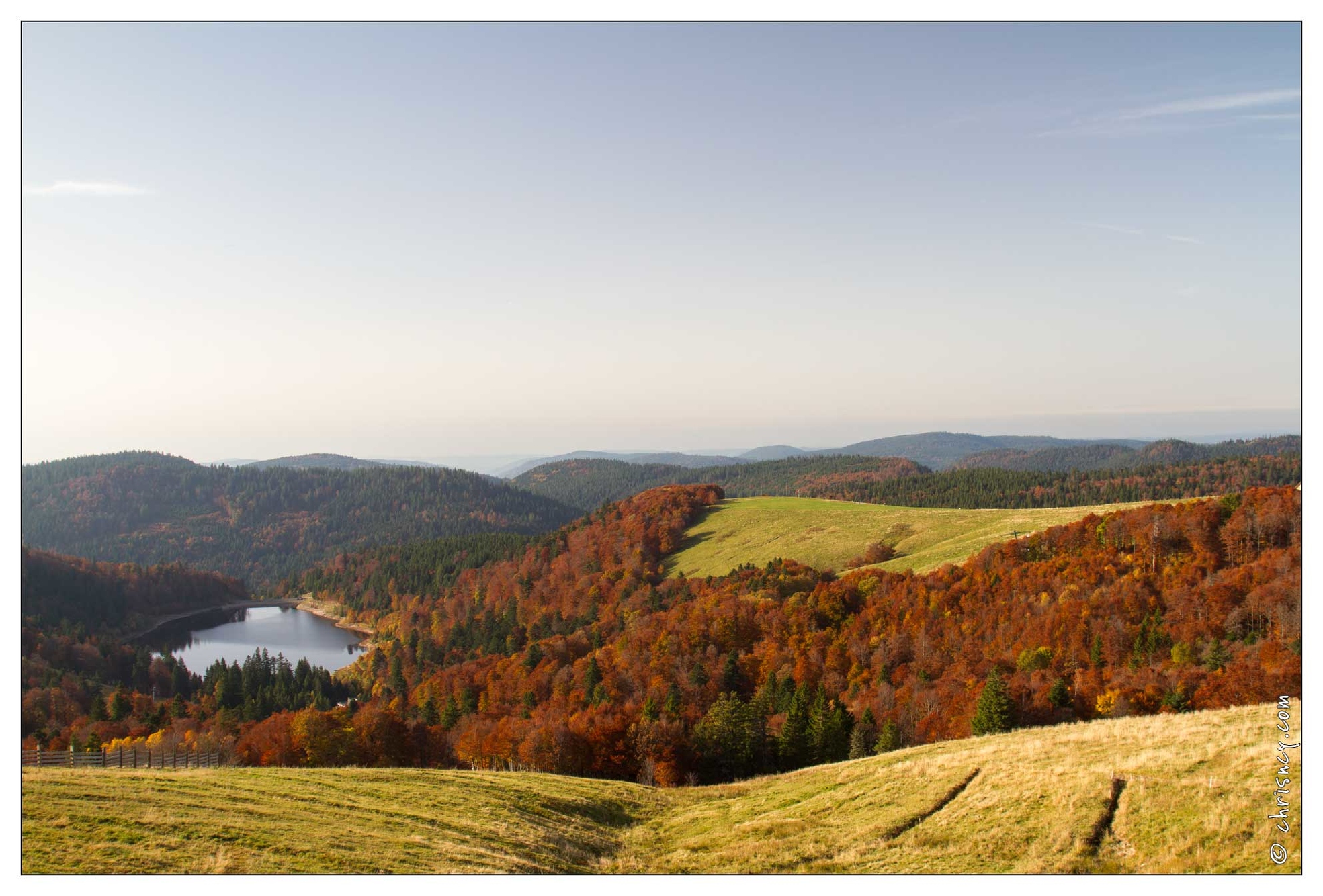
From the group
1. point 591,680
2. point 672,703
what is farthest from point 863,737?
point 591,680

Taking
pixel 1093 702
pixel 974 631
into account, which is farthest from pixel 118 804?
pixel 974 631

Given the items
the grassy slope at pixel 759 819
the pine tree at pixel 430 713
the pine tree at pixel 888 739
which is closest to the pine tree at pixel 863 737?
the pine tree at pixel 888 739

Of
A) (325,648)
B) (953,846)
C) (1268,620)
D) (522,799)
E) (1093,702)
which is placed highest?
(953,846)

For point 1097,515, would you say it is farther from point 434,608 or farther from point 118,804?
point 434,608

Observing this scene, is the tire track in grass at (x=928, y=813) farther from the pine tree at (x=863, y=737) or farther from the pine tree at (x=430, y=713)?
the pine tree at (x=430, y=713)

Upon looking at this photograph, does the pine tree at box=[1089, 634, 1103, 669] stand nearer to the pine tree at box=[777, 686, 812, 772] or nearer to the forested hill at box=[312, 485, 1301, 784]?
the forested hill at box=[312, 485, 1301, 784]

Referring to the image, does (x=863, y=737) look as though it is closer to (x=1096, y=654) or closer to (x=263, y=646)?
(x=1096, y=654)

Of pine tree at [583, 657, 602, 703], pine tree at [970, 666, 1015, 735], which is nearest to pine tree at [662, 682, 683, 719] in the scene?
pine tree at [583, 657, 602, 703]
